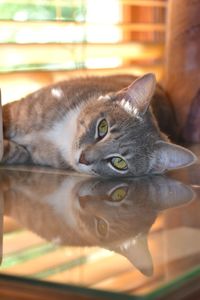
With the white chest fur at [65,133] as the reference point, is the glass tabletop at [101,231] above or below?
above

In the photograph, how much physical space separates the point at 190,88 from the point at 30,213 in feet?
2.99

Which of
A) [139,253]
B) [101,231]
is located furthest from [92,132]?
[139,253]

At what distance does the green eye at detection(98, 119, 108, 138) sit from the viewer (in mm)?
1417

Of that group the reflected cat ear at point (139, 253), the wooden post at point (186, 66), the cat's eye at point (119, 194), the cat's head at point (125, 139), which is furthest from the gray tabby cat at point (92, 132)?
the reflected cat ear at point (139, 253)

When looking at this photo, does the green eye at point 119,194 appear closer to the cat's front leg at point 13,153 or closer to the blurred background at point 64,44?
the cat's front leg at point 13,153

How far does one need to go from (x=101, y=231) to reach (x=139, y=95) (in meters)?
0.56

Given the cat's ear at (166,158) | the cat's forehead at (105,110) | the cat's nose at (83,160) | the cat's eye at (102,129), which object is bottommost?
the cat's ear at (166,158)

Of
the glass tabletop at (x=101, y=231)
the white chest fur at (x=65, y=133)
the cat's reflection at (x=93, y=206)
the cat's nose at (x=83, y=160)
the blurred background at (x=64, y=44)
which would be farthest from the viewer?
the blurred background at (x=64, y=44)

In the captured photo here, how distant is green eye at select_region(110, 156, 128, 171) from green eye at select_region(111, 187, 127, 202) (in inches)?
4.8

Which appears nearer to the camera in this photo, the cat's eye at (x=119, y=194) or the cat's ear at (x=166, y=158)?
the cat's eye at (x=119, y=194)

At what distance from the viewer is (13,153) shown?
1482mm

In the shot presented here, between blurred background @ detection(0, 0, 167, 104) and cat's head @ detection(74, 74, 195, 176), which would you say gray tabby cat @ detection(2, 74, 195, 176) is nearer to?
cat's head @ detection(74, 74, 195, 176)

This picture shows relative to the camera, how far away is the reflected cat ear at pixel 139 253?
2.63 ft

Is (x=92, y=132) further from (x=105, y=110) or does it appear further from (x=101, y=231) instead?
(x=101, y=231)
